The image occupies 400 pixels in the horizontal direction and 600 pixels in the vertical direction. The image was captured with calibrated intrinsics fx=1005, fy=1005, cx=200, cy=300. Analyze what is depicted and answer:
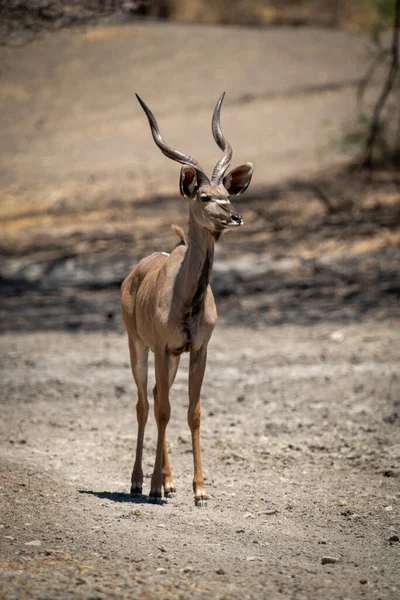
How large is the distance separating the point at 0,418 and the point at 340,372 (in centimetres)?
384

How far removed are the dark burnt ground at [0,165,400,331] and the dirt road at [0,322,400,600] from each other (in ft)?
3.90

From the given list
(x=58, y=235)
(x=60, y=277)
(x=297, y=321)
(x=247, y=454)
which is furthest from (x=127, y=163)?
(x=247, y=454)

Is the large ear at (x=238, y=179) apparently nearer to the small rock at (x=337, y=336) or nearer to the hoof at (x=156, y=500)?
the hoof at (x=156, y=500)

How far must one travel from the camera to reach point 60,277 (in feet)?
53.0

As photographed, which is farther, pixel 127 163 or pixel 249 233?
pixel 127 163

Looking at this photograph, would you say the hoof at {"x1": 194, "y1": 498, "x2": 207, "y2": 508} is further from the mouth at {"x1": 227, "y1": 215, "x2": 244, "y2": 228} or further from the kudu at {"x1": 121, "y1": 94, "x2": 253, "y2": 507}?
the mouth at {"x1": 227, "y1": 215, "x2": 244, "y2": 228}

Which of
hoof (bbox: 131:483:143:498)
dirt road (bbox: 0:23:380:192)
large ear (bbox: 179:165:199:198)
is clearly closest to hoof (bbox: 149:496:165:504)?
hoof (bbox: 131:483:143:498)

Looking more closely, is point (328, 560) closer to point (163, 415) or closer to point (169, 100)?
point (163, 415)

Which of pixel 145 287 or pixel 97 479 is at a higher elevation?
pixel 145 287

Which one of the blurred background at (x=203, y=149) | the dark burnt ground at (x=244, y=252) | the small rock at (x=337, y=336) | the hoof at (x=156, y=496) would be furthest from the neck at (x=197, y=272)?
the dark burnt ground at (x=244, y=252)

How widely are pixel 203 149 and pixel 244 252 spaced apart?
657 cm

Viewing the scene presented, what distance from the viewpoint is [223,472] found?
Answer: 806 centimetres

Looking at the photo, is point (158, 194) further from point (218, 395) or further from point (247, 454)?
→ point (247, 454)

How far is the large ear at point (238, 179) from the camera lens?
709 centimetres
